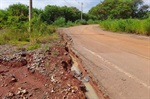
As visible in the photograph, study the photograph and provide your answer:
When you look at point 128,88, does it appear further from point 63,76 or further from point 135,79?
point 63,76

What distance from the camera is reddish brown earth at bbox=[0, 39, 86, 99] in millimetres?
4887

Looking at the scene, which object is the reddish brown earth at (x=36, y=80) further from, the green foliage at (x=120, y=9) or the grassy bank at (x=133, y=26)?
the green foliage at (x=120, y=9)

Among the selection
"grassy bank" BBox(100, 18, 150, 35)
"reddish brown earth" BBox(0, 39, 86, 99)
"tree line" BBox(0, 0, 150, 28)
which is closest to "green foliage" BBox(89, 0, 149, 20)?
"tree line" BBox(0, 0, 150, 28)

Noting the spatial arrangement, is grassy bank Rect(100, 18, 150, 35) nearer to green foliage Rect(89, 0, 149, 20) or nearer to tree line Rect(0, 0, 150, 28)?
tree line Rect(0, 0, 150, 28)

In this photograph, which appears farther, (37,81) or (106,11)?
(106,11)

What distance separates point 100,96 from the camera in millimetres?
5258

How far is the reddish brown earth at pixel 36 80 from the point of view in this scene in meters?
4.89

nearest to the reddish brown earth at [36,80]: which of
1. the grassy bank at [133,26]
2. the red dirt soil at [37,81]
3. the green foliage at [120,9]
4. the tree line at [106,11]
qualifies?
the red dirt soil at [37,81]

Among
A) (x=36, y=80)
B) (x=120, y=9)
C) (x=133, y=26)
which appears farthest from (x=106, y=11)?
(x=36, y=80)

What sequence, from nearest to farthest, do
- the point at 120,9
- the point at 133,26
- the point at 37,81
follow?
the point at 37,81
the point at 133,26
the point at 120,9

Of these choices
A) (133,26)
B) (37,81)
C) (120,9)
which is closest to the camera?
(37,81)

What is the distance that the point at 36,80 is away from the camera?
239 inches

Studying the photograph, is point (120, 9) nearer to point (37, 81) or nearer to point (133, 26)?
point (133, 26)

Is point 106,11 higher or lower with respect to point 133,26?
higher
